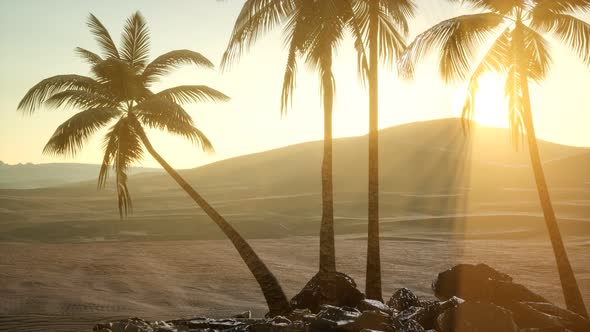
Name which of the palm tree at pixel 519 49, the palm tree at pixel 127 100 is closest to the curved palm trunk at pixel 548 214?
the palm tree at pixel 519 49

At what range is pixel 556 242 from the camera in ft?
48.1

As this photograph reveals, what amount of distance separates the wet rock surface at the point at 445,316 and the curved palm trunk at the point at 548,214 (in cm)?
198

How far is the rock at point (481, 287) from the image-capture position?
12.3m

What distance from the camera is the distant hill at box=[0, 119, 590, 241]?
165ft

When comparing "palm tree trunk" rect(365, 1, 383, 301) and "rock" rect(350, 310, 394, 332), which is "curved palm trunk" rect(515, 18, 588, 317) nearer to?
"palm tree trunk" rect(365, 1, 383, 301)

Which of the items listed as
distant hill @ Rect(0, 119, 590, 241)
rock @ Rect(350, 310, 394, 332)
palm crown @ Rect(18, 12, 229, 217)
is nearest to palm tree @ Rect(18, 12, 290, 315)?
palm crown @ Rect(18, 12, 229, 217)

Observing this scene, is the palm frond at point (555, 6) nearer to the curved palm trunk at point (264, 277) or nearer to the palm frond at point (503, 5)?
the palm frond at point (503, 5)

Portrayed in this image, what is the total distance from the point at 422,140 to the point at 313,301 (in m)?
105

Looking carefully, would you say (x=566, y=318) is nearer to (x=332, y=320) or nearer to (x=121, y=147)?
(x=332, y=320)

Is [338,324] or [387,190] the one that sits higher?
[387,190]

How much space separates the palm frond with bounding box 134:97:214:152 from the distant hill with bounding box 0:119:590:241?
29.7 m

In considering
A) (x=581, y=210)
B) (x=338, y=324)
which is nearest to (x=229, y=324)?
(x=338, y=324)

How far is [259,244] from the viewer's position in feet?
132

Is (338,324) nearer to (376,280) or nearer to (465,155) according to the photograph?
(376,280)
